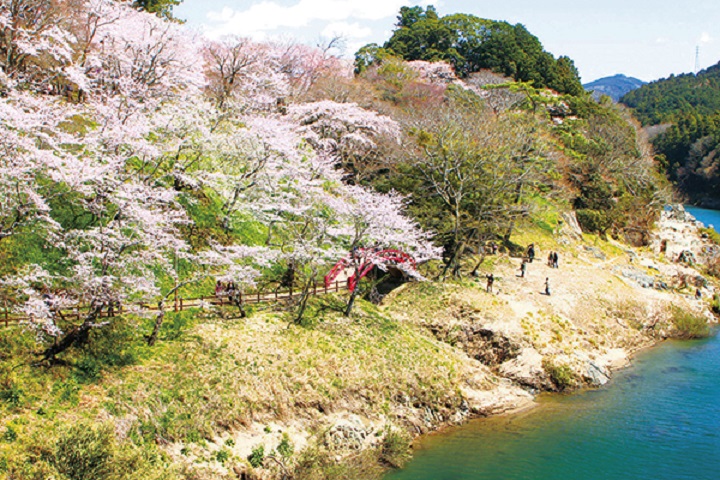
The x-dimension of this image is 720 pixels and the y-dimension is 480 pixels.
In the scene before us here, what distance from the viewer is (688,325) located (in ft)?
130

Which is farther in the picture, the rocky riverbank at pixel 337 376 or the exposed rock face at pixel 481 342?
the exposed rock face at pixel 481 342

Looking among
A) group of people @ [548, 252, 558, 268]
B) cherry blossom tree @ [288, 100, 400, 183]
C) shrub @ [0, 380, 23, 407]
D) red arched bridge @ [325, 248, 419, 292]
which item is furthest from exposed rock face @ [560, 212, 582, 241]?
shrub @ [0, 380, 23, 407]

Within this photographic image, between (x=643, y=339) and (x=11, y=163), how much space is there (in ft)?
121

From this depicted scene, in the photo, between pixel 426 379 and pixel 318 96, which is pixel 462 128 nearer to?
pixel 318 96

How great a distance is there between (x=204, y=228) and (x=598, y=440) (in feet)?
75.0

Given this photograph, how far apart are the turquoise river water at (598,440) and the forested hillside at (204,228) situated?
7.57 feet

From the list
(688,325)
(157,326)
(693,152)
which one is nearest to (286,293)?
(157,326)

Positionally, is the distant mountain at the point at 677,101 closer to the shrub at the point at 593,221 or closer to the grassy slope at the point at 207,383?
the shrub at the point at 593,221

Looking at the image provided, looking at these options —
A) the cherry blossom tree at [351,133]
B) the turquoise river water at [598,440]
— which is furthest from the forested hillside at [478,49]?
the turquoise river water at [598,440]

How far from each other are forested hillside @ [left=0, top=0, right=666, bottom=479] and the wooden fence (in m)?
0.29

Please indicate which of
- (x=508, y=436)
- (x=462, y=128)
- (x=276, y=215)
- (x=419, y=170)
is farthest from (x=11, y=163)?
(x=462, y=128)

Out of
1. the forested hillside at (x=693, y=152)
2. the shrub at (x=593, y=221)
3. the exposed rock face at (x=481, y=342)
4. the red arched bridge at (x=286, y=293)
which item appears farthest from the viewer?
the forested hillside at (x=693, y=152)

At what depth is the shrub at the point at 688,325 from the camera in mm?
39594

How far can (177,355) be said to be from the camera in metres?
23.1
